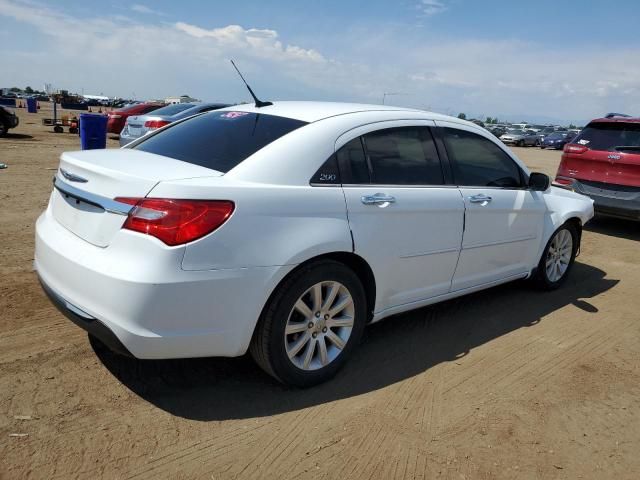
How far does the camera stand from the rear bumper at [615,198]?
7.58 m

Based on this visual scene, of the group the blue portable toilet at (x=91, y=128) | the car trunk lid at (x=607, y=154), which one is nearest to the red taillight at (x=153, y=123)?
the blue portable toilet at (x=91, y=128)

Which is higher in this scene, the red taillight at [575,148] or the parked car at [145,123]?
the red taillight at [575,148]

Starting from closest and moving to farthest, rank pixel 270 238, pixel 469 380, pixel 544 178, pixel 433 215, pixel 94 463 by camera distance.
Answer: pixel 94 463 → pixel 270 238 → pixel 469 380 → pixel 433 215 → pixel 544 178

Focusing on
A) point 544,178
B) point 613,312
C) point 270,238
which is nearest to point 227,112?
point 270,238

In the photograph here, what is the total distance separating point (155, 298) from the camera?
8.26ft

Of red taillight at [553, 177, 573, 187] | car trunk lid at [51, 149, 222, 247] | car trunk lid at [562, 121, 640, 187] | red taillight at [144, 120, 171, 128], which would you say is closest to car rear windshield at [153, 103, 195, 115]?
red taillight at [144, 120, 171, 128]

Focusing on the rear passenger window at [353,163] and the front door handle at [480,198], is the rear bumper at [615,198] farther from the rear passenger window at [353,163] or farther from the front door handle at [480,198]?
the rear passenger window at [353,163]

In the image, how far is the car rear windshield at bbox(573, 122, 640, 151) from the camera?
25.8 feet

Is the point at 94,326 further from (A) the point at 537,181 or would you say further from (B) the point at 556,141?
(B) the point at 556,141

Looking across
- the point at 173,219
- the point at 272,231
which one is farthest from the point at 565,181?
the point at 173,219

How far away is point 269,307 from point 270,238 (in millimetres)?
386

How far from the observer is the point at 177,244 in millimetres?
2535

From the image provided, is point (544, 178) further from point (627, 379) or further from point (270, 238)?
point (270, 238)

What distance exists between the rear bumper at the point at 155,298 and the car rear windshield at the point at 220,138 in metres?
0.65
